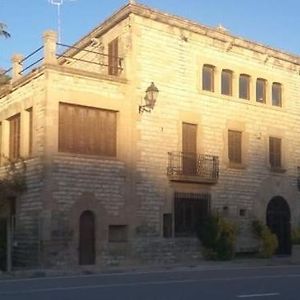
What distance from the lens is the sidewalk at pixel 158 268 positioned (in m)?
20.9

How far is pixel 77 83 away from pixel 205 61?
23.3 ft

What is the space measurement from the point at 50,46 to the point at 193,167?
8.31 meters

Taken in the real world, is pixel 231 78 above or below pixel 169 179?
above

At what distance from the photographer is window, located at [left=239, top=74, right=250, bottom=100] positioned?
30969 millimetres

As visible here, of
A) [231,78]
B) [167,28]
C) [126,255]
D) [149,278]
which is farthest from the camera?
[231,78]

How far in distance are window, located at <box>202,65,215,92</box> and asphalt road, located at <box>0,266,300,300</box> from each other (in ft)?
41.3

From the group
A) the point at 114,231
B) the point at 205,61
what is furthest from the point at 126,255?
the point at 205,61

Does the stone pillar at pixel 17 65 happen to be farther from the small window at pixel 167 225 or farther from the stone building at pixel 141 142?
the small window at pixel 167 225

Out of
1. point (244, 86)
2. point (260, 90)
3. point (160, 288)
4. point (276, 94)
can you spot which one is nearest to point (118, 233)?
point (244, 86)

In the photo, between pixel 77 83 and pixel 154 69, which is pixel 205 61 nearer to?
pixel 154 69

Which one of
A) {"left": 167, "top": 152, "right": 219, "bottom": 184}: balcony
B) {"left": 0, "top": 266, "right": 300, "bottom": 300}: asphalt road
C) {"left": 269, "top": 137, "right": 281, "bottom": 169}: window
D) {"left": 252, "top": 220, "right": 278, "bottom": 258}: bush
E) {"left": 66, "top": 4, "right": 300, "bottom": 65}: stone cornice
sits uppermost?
{"left": 66, "top": 4, "right": 300, "bottom": 65}: stone cornice

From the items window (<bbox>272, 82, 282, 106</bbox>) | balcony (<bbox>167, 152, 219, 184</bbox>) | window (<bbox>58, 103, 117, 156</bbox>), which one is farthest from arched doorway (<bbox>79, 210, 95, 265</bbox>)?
window (<bbox>272, 82, 282, 106</bbox>)

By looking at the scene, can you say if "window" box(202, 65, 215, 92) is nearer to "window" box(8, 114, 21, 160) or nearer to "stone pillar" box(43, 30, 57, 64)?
"stone pillar" box(43, 30, 57, 64)

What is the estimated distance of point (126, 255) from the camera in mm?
25703
